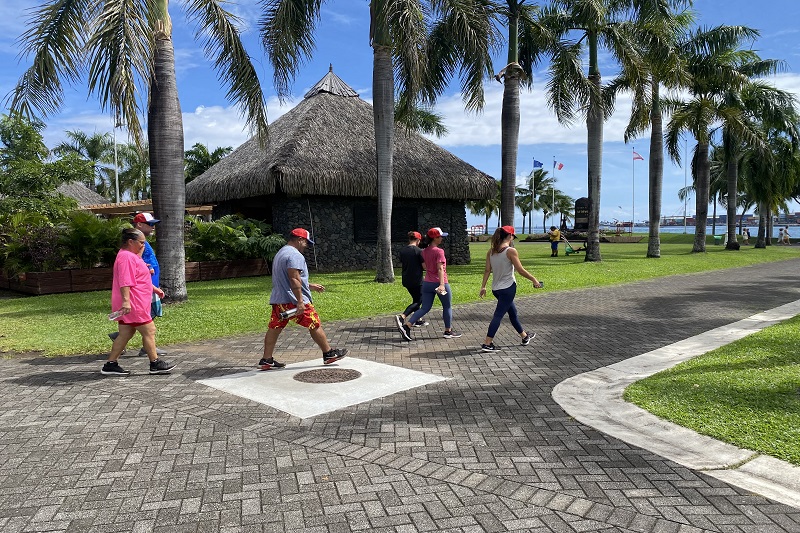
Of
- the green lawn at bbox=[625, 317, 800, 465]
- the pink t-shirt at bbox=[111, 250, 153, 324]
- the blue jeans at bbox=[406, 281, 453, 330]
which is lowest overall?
the green lawn at bbox=[625, 317, 800, 465]

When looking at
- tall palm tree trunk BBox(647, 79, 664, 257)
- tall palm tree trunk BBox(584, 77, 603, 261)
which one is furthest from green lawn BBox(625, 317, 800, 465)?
tall palm tree trunk BBox(647, 79, 664, 257)

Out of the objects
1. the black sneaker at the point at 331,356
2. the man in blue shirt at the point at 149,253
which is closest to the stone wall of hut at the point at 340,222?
the man in blue shirt at the point at 149,253

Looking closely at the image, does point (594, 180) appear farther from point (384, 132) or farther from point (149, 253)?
point (149, 253)

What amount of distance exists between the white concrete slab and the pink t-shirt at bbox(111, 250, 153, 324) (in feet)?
3.14

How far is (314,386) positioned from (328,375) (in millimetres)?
424

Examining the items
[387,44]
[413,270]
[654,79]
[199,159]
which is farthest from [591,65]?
[199,159]

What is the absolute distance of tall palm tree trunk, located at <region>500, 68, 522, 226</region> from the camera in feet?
62.4

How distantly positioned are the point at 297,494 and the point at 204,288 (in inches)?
459

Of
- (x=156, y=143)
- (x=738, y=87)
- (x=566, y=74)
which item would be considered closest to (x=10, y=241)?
(x=156, y=143)

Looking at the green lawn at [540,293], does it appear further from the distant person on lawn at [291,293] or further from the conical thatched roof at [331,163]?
the conical thatched roof at [331,163]

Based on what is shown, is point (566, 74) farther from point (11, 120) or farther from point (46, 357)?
point (11, 120)

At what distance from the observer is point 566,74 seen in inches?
761

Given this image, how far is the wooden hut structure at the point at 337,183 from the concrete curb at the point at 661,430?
12.8m

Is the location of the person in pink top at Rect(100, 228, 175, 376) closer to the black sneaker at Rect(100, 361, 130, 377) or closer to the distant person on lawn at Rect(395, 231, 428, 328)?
the black sneaker at Rect(100, 361, 130, 377)
